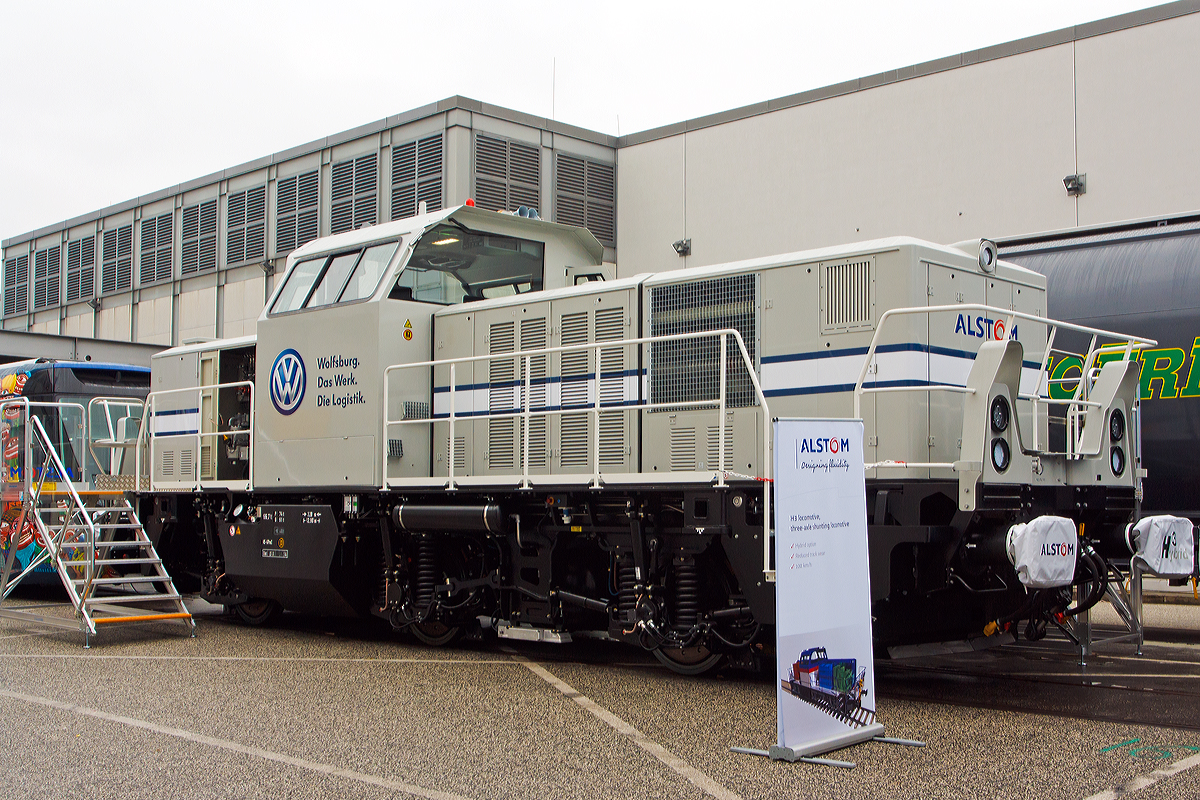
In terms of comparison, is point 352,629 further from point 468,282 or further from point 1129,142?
point 1129,142

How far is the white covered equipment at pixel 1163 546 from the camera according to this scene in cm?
761

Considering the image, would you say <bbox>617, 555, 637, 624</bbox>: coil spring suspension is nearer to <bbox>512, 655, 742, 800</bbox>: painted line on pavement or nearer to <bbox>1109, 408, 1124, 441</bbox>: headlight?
<bbox>512, 655, 742, 800</bbox>: painted line on pavement

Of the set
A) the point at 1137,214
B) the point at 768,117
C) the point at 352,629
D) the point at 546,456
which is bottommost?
the point at 352,629

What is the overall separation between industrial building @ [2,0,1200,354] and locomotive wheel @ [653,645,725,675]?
25.7 feet

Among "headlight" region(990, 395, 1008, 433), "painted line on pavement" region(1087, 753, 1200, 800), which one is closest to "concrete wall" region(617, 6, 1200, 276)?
"headlight" region(990, 395, 1008, 433)

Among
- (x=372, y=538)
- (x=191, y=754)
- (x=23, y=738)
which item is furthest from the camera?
(x=372, y=538)

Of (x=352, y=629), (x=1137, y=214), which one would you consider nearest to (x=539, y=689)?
(x=352, y=629)

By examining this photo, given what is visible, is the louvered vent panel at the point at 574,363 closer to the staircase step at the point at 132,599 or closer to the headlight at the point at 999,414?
the headlight at the point at 999,414

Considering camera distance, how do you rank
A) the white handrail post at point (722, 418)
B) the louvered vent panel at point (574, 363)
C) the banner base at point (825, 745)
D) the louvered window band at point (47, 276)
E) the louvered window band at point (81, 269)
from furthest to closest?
1. the louvered window band at point (47, 276)
2. the louvered window band at point (81, 269)
3. the louvered vent panel at point (574, 363)
4. the white handrail post at point (722, 418)
5. the banner base at point (825, 745)

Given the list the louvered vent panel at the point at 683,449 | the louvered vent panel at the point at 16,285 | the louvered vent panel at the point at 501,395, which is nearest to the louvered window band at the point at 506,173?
the louvered vent panel at the point at 501,395

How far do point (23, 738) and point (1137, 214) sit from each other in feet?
51.9

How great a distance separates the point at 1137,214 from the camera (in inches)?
639

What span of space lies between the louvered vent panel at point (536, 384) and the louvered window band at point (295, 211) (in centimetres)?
1523

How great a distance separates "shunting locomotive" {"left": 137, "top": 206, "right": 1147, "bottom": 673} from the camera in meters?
7.22
